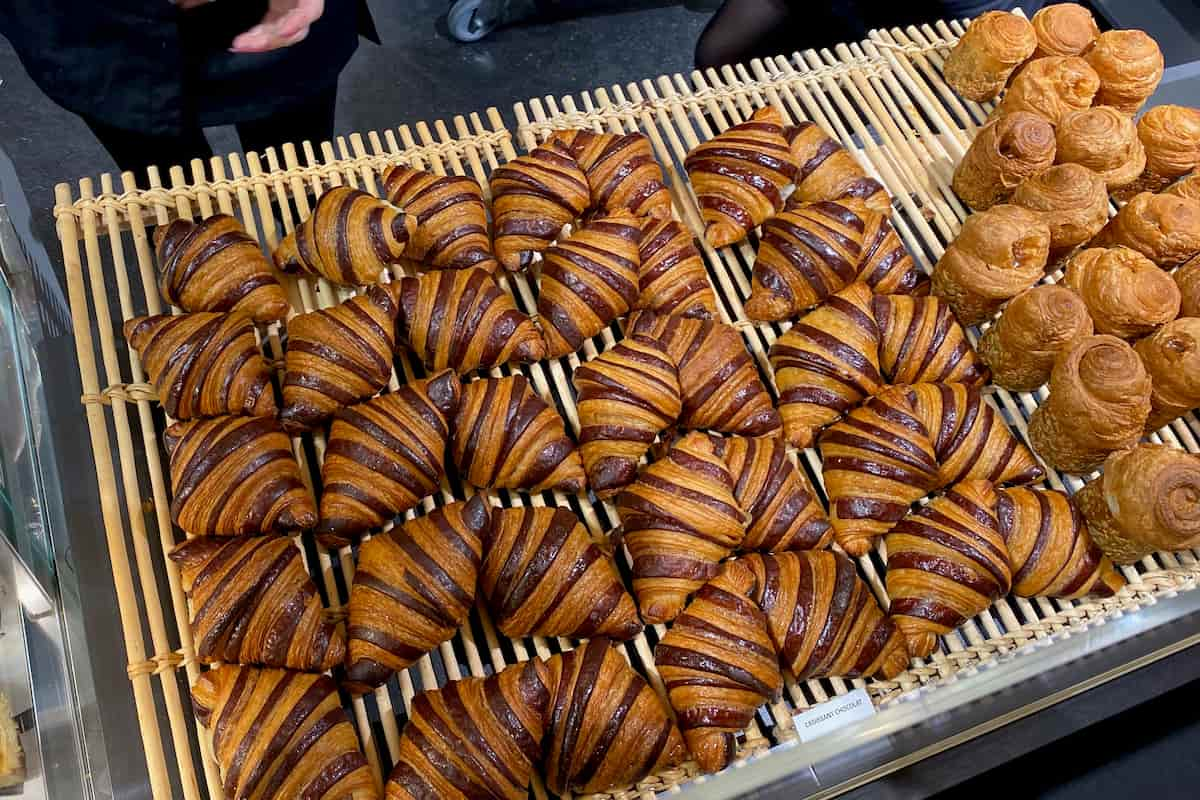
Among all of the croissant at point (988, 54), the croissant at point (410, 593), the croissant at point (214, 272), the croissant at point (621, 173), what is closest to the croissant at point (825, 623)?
the croissant at point (410, 593)

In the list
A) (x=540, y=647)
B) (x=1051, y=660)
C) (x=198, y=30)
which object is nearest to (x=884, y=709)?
(x=1051, y=660)

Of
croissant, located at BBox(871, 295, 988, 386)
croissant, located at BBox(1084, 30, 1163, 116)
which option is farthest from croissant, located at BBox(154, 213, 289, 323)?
croissant, located at BBox(1084, 30, 1163, 116)

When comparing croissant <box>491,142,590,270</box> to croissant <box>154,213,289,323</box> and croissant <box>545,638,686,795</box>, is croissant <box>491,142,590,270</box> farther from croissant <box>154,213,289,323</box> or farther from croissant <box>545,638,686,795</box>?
croissant <box>545,638,686,795</box>

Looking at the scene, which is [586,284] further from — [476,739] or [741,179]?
[476,739]

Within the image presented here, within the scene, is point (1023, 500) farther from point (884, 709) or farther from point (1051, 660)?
point (884, 709)

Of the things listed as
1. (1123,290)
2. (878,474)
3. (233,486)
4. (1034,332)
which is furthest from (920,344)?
(233,486)

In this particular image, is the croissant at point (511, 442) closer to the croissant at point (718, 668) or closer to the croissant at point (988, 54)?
the croissant at point (718, 668)
